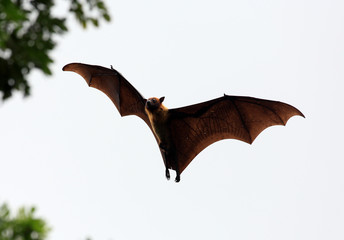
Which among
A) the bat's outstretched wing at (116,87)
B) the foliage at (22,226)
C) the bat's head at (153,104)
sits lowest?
the foliage at (22,226)

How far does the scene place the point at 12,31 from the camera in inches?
135

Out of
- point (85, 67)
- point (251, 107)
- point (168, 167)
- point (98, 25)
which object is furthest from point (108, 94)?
point (98, 25)

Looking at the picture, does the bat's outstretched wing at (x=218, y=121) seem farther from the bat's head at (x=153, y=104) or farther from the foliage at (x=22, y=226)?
the foliage at (x=22, y=226)

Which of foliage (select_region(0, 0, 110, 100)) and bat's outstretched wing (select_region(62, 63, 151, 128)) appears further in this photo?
bat's outstretched wing (select_region(62, 63, 151, 128))

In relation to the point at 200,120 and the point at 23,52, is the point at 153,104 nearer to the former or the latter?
the point at 200,120

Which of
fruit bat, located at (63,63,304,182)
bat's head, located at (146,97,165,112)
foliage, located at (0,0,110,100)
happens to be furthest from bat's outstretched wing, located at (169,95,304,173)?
foliage, located at (0,0,110,100)

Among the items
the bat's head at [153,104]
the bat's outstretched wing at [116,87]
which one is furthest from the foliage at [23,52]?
the bat's outstretched wing at [116,87]

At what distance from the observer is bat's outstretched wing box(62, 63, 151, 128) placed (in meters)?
11.7

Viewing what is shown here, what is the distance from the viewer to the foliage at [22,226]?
322cm

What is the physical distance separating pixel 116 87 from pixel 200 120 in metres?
2.89

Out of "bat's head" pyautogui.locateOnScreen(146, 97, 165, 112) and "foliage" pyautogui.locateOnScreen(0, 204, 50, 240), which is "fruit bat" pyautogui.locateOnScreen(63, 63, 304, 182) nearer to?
"bat's head" pyautogui.locateOnScreen(146, 97, 165, 112)

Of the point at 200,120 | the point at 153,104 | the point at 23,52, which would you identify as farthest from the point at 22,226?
the point at 200,120

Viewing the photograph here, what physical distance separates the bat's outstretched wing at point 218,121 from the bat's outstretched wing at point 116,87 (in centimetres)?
125

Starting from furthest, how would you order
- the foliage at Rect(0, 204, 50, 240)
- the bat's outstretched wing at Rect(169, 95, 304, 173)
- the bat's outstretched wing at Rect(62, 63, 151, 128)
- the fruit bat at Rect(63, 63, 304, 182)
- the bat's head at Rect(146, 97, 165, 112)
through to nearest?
1. the bat's outstretched wing at Rect(62, 63, 151, 128)
2. the bat's outstretched wing at Rect(169, 95, 304, 173)
3. the fruit bat at Rect(63, 63, 304, 182)
4. the bat's head at Rect(146, 97, 165, 112)
5. the foliage at Rect(0, 204, 50, 240)
